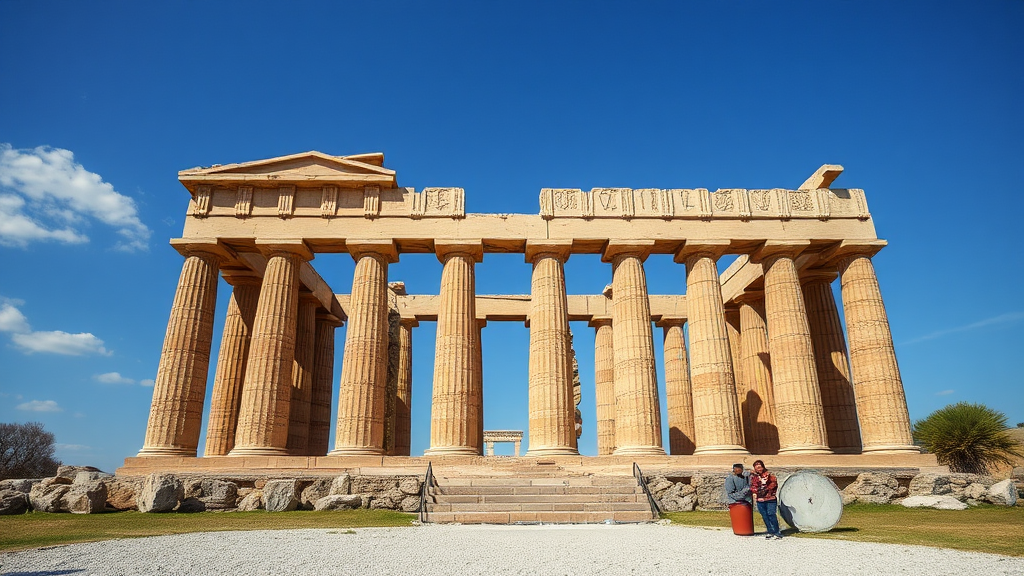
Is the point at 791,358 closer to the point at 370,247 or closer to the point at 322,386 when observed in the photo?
the point at 370,247

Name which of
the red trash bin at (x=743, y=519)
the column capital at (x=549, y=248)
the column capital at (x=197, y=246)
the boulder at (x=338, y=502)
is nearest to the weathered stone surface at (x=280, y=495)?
the boulder at (x=338, y=502)

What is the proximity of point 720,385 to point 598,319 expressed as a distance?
10.8 meters

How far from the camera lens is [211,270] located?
26.7 m

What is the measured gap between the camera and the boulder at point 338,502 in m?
19.2

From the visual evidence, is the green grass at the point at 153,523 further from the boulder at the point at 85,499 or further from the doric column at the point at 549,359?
the doric column at the point at 549,359

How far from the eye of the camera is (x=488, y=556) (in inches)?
413

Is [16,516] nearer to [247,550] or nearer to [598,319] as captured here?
[247,550]

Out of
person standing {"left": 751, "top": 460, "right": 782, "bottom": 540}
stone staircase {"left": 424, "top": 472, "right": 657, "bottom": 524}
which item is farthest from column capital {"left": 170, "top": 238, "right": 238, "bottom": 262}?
person standing {"left": 751, "top": 460, "right": 782, "bottom": 540}

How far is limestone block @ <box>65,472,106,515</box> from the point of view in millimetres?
18516

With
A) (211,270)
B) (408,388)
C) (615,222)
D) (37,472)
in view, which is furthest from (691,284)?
(37,472)

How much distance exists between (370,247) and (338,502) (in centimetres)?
1135

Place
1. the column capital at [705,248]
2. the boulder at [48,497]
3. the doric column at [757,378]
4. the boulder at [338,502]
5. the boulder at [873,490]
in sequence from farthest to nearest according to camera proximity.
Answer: the doric column at [757,378], the column capital at [705,248], the boulder at [873,490], the boulder at [338,502], the boulder at [48,497]

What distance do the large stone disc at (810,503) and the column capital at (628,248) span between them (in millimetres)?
14852

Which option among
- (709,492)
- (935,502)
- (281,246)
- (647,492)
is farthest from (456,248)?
(935,502)
